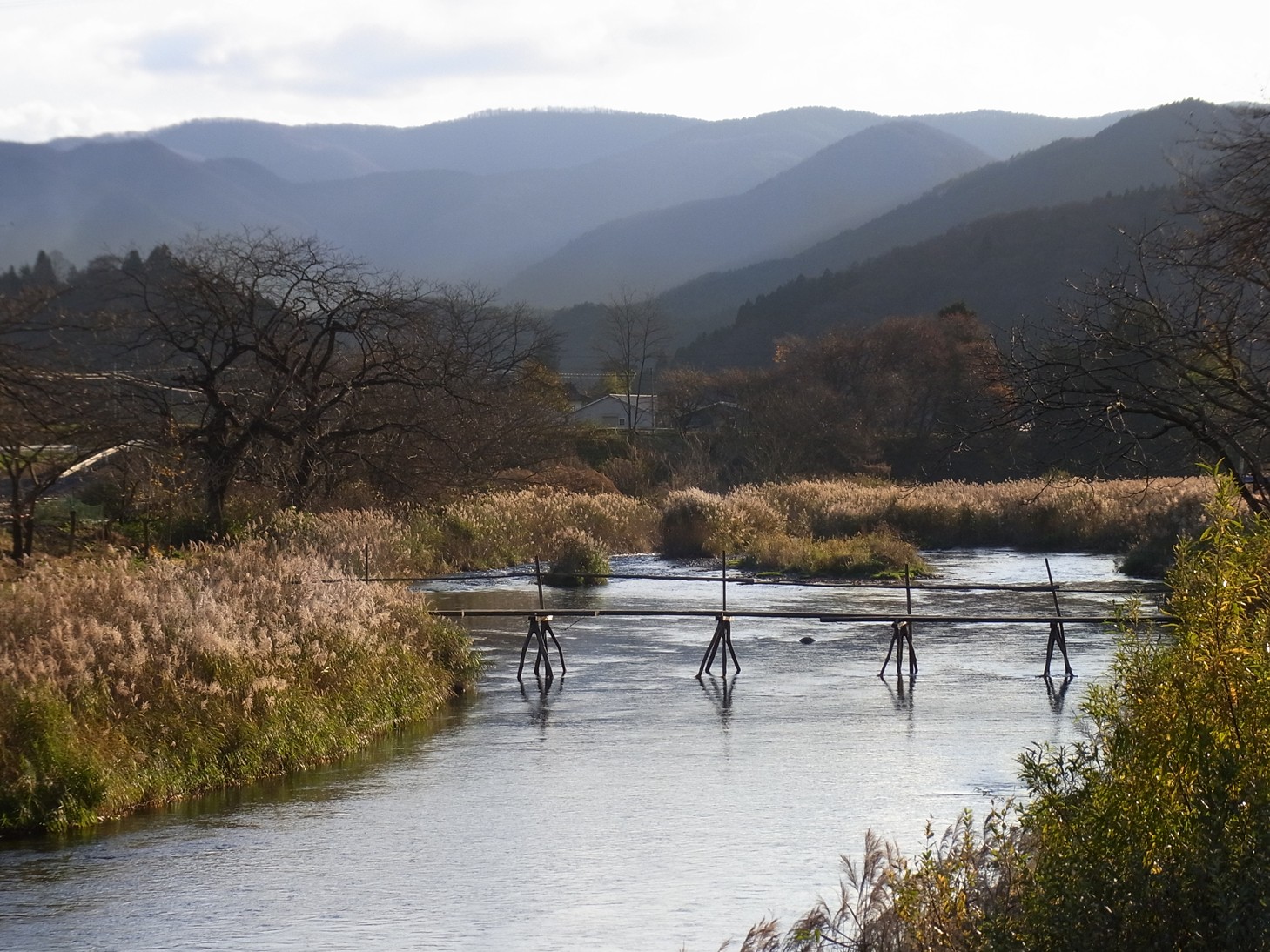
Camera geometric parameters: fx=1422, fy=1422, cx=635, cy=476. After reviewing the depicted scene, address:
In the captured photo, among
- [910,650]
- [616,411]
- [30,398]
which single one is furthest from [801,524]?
[616,411]

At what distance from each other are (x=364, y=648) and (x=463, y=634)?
3.79m

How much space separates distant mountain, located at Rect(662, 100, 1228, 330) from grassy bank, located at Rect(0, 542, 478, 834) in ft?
467

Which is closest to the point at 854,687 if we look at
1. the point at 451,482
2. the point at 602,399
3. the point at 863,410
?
the point at 451,482

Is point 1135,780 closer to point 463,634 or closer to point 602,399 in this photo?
point 463,634

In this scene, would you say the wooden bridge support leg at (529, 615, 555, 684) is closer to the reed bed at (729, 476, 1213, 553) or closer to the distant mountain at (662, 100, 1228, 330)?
the reed bed at (729, 476, 1213, 553)

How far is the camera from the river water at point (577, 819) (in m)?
10.8

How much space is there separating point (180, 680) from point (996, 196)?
179330 millimetres

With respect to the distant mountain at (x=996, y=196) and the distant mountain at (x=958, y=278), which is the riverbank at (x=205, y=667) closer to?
the distant mountain at (x=958, y=278)

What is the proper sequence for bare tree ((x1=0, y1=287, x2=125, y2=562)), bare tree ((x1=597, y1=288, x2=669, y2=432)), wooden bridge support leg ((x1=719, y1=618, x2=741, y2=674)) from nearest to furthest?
1. bare tree ((x1=0, y1=287, x2=125, y2=562))
2. wooden bridge support leg ((x1=719, y1=618, x2=741, y2=674))
3. bare tree ((x1=597, y1=288, x2=669, y2=432))

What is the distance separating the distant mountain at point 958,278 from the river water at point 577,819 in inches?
3654

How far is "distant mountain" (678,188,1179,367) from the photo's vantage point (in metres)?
117

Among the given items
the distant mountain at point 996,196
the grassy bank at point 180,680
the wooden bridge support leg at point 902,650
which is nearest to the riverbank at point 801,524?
the grassy bank at point 180,680

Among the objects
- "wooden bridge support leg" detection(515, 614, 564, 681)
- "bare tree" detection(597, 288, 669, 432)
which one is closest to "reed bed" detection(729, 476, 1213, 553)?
"wooden bridge support leg" detection(515, 614, 564, 681)

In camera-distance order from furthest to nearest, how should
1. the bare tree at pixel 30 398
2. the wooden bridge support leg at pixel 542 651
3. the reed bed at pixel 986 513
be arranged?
1. the reed bed at pixel 986 513
2. the wooden bridge support leg at pixel 542 651
3. the bare tree at pixel 30 398
